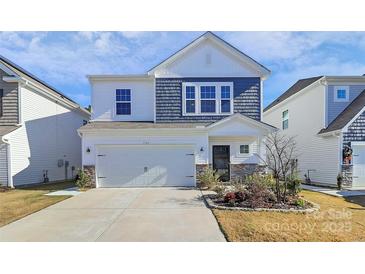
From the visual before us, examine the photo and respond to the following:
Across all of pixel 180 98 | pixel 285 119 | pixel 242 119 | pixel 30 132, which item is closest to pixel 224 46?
pixel 180 98

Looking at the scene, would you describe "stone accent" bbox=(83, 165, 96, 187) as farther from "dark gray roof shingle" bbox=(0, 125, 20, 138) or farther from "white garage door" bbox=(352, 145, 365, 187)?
"white garage door" bbox=(352, 145, 365, 187)

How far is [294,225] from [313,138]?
36.1 feet

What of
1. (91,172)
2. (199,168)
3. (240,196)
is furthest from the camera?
(199,168)

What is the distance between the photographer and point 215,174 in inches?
521

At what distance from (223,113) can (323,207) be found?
7.18 meters

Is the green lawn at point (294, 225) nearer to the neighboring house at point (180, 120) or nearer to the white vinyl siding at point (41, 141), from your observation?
the neighboring house at point (180, 120)

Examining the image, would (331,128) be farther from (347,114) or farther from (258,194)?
(258,194)

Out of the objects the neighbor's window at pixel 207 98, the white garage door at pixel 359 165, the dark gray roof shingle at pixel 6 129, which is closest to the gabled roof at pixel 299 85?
the white garage door at pixel 359 165

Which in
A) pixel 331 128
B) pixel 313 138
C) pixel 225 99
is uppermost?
Result: pixel 225 99

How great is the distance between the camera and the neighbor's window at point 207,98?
14164 millimetres

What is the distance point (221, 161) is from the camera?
538 inches
